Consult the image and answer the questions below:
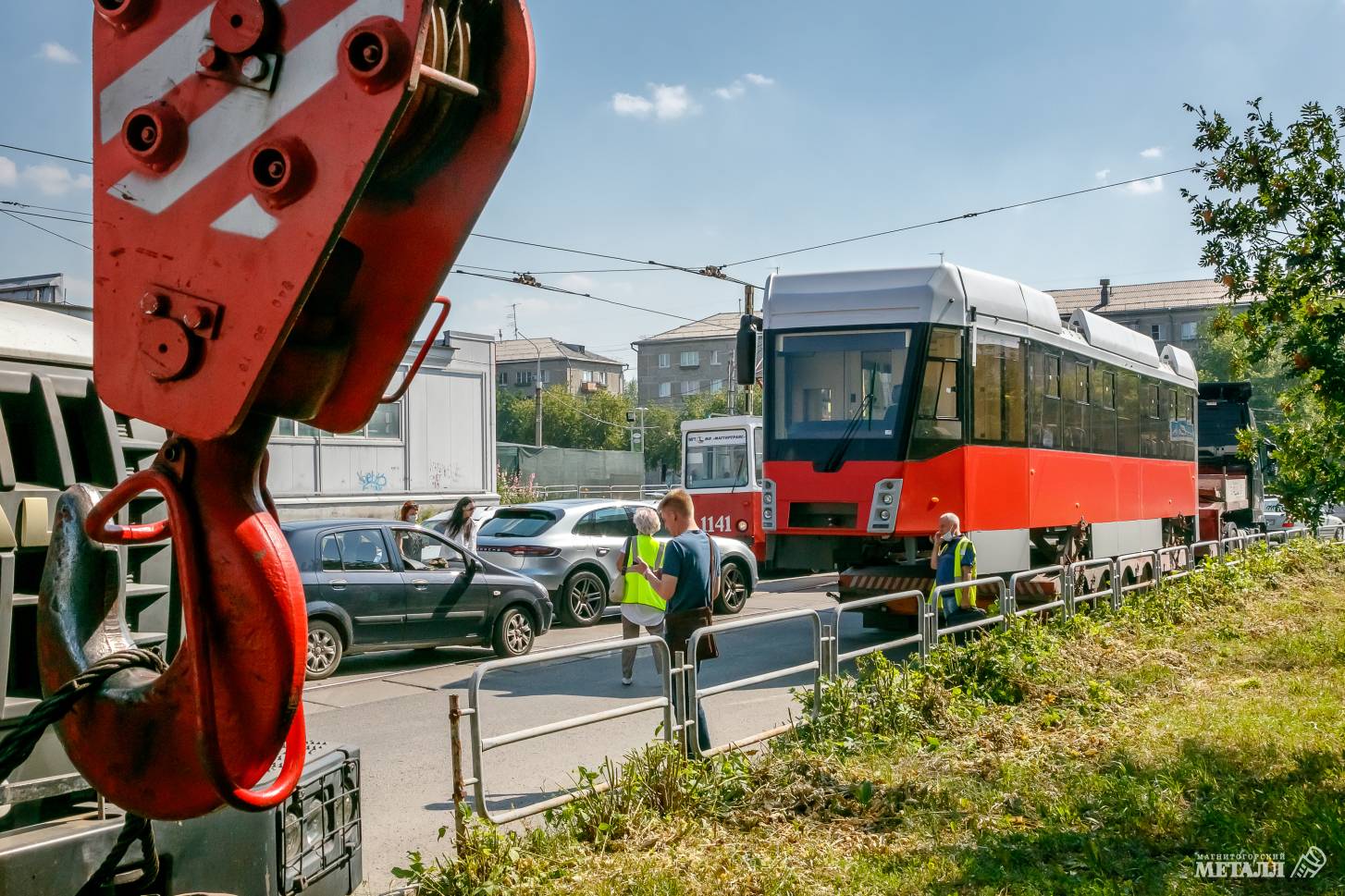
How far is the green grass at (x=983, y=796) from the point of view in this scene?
16.9 feet

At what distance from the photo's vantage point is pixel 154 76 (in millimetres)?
1914

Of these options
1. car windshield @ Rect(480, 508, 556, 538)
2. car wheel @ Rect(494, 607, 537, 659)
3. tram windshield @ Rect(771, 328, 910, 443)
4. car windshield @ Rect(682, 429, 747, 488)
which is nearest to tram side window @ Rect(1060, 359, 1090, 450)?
tram windshield @ Rect(771, 328, 910, 443)

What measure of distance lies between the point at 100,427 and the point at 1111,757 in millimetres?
6305

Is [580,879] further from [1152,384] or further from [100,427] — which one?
[1152,384]

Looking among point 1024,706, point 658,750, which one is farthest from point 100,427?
point 1024,706

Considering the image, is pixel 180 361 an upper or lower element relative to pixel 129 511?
upper

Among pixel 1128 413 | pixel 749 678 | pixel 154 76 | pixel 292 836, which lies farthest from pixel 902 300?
pixel 154 76

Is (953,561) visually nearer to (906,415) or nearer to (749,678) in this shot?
(906,415)

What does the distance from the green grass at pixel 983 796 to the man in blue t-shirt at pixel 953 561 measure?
72 cm

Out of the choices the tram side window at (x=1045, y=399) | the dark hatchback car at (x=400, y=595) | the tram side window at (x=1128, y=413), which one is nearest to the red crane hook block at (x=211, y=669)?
the dark hatchback car at (x=400, y=595)

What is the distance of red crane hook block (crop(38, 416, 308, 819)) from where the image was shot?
6.17 feet

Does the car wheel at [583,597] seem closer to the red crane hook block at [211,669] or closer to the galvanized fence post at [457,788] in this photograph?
the galvanized fence post at [457,788]

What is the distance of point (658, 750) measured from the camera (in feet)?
20.0

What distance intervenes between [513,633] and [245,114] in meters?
11.8
